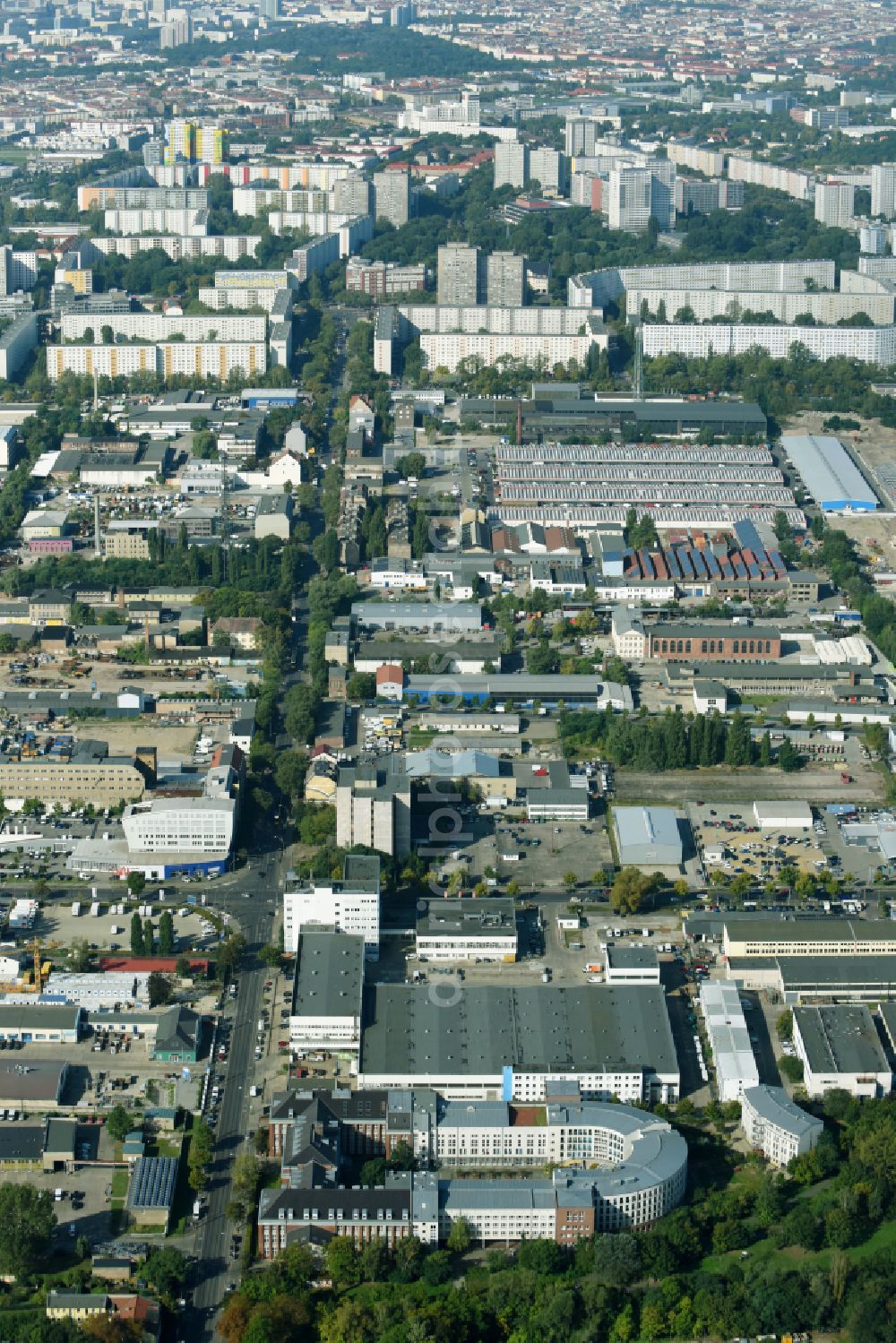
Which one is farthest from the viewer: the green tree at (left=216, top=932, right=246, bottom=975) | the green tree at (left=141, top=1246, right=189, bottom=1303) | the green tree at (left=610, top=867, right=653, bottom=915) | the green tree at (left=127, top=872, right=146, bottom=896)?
the green tree at (left=127, top=872, right=146, bottom=896)

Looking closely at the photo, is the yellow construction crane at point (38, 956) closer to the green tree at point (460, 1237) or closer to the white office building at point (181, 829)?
the white office building at point (181, 829)

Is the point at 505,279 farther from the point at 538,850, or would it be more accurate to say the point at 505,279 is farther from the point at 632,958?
the point at 632,958

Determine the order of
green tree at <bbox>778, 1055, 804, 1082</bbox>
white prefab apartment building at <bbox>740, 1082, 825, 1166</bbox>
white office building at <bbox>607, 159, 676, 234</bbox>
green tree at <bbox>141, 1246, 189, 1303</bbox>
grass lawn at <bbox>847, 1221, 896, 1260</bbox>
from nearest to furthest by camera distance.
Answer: green tree at <bbox>141, 1246, 189, 1303</bbox>, grass lawn at <bbox>847, 1221, 896, 1260</bbox>, white prefab apartment building at <bbox>740, 1082, 825, 1166</bbox>, green tree at <bbox>778, 1055, 804, 1082</bbox>, white office building at <bbox>607, 159, 676, 234</bbox>

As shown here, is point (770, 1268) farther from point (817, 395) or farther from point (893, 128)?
point (893, 128)

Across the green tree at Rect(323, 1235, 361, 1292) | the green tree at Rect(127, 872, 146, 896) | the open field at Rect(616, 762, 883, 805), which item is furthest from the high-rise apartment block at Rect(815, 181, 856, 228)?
the green tree at Rect(323, 1235, 361, 1292)

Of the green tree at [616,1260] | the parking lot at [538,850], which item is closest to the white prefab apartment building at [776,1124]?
the green tree at [616,1260]

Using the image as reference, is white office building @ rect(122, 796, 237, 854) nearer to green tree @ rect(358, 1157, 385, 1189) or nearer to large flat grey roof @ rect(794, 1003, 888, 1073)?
green tree @ rect(358, 1157, 385, 1189)
